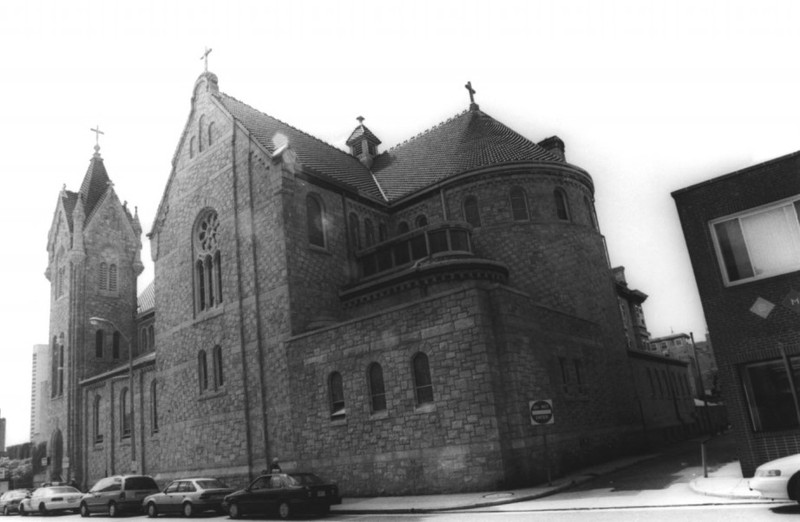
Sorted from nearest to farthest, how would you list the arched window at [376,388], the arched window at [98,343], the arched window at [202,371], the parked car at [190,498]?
the parked car at [190,498], the arched window at [376,388], the arched window at [202,371], the arched window at [98,343]

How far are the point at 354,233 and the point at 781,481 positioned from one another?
71.9 feet

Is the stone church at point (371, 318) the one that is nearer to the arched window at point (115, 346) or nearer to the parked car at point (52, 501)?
the parked car at point (52, 501)

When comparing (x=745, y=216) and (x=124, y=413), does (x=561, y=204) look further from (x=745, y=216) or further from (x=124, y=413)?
(x=124, y=413)

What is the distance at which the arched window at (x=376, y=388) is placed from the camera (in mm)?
21953

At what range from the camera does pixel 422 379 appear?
20.9 m

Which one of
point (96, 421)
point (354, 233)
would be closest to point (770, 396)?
point (354, 233)

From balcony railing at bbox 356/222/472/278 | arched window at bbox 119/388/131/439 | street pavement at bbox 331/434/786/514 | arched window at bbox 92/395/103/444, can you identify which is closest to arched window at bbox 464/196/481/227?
balcony railing at bbox 356/222/472/278

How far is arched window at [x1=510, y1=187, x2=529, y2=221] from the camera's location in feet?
98.6

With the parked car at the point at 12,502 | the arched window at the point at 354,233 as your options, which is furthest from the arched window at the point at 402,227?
the parked car at the point at 12,502

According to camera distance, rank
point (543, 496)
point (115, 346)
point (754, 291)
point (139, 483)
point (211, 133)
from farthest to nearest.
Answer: point (115, 346), point (211, 133), point (139, 483), point (543, 496), point (754, 291)

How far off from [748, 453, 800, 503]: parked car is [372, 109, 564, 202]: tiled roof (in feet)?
67.9

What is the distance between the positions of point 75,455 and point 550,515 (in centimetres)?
3743

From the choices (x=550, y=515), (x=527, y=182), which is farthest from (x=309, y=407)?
(x=527, y=182)

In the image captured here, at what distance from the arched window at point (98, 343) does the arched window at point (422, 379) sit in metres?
32.8
